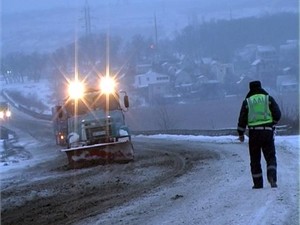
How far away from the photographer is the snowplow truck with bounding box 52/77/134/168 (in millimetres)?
18984

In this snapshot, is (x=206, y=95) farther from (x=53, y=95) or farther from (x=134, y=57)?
(x=134, y=57)

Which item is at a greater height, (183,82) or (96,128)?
(183,82)

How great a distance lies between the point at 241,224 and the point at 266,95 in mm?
3435

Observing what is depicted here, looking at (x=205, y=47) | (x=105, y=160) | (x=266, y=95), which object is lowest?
(x=105, y=160)

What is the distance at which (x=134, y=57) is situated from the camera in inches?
5881

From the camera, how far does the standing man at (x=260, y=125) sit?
10492 mm

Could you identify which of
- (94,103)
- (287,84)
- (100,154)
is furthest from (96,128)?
(287,84)

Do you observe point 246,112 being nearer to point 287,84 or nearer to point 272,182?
point 272,182

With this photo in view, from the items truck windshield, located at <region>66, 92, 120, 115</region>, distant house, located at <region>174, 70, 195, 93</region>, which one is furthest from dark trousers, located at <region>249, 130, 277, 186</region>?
distant house, located at <region>174, 70, 195, 93</region>

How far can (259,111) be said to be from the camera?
10531mm

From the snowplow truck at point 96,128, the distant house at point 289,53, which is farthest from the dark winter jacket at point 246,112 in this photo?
the distant house at point 289,53

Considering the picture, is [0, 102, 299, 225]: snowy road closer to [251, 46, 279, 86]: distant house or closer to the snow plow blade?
the snow plow blade

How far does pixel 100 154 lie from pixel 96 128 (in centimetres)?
141

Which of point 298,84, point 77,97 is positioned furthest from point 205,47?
point 77,97
